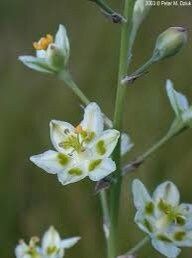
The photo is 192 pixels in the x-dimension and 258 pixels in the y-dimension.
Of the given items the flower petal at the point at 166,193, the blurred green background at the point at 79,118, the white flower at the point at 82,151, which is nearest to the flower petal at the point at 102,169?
the white flower at the point at 82,151

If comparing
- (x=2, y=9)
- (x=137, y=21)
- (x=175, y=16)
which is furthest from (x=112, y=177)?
(x=2, y=9)

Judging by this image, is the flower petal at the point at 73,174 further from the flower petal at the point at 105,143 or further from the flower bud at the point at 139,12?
the flower bud at the point at 139,12

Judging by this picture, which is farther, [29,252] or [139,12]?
[29,252]

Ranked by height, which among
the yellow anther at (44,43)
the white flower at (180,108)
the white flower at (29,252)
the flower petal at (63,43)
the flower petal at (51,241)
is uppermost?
the yellow anther at (44,43)

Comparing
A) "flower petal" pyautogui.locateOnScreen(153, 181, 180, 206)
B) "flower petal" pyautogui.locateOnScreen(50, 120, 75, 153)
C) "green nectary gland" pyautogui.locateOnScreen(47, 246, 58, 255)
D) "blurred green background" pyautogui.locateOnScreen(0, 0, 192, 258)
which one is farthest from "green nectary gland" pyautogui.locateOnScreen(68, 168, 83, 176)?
"blurred green background" pyautogui.locateOnScreen(0, 0, 192, 258)

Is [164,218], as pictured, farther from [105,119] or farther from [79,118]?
[79,118]

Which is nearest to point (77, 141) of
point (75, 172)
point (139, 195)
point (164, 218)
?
point (75, 172)

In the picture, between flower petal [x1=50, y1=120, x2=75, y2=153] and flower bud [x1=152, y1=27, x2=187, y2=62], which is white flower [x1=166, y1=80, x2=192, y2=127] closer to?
flower bud [x1=152, y1=27, x2=187, y2=62]
